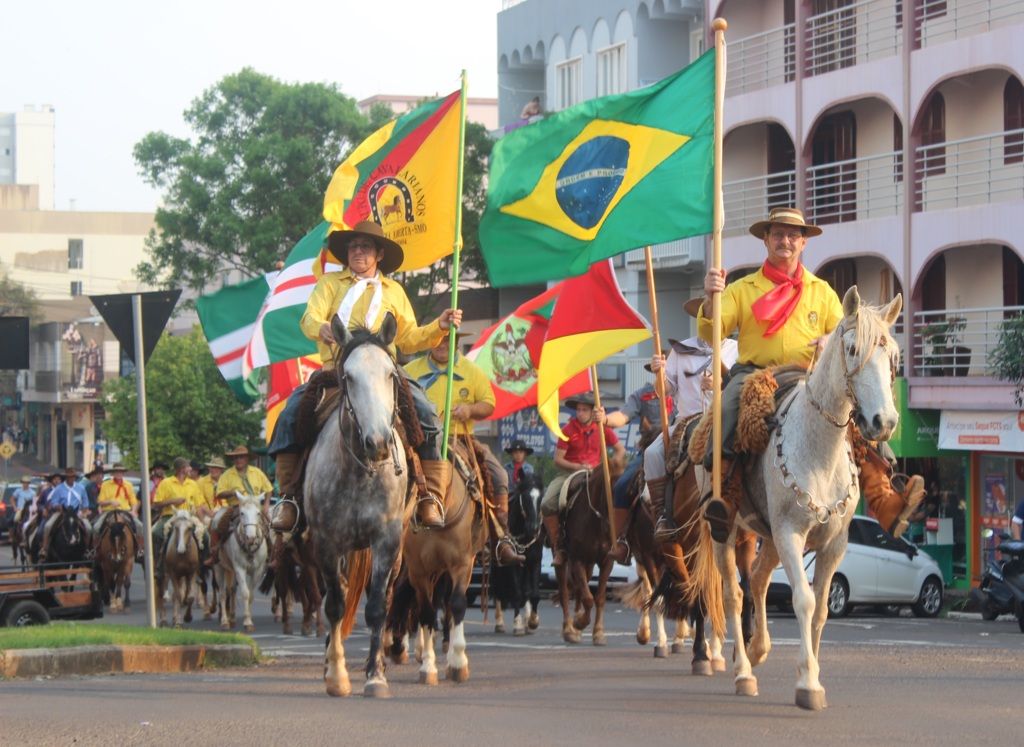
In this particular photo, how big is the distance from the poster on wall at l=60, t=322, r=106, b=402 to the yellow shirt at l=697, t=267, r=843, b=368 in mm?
81661

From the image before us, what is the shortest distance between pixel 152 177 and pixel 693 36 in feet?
68.0

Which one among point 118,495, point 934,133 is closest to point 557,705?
point 118,495

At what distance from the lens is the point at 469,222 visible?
4475 cm

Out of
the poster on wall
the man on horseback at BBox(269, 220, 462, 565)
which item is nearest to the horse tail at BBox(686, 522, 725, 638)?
the man on horseback at BBox(269, 220, 462, 565)

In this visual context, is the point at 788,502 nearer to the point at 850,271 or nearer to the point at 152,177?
the point at 850,271

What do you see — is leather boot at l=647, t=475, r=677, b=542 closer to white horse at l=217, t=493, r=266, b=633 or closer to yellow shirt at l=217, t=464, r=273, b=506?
white horse at l=217, t=493, r=266, b=633

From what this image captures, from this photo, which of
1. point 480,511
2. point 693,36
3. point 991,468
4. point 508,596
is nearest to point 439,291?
point 693,36

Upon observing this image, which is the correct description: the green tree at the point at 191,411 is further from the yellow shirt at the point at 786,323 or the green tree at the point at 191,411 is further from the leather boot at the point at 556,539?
the yellow shirt at the point at 786,323

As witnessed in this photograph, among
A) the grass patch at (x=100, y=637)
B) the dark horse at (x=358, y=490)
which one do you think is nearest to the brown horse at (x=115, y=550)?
the grass patch at (x=100, y=637)

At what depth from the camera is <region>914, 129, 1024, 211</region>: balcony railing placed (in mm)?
29047

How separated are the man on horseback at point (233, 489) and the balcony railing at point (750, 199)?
15.6 m

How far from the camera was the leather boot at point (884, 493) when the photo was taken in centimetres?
1035

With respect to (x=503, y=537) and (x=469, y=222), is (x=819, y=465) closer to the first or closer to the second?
(x=503, y=537)

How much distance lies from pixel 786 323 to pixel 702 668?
2.76 metres
